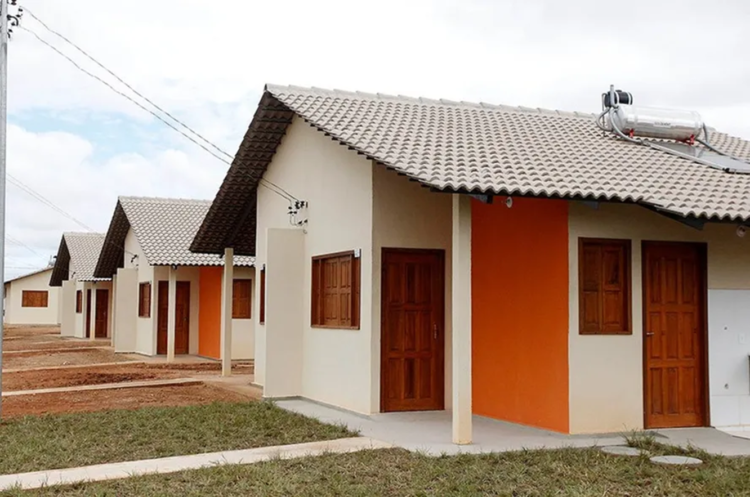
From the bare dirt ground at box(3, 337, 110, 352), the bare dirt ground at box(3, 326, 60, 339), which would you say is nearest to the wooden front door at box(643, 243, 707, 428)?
the bare dirt ground at box(3, 337, 110, 352)

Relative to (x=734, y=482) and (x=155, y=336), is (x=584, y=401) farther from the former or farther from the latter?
(x=155, y=336)

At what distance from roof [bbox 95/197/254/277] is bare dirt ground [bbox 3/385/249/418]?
27.4 feet

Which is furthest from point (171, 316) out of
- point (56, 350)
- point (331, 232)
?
point (331, 232)

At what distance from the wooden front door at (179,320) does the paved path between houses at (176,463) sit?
17481 millimetres

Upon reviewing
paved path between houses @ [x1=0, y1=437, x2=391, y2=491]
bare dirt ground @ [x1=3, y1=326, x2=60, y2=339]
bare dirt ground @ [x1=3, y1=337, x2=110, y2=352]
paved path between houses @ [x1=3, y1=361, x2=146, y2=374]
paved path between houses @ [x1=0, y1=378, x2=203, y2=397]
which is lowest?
bare dirt ground @ [x1=3, y1=326, x2=60, y2=339]

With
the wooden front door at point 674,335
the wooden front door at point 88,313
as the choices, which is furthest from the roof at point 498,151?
the wooden front door at point 88,313

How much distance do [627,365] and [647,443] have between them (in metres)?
1.34

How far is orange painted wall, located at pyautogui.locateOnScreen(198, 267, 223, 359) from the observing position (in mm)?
25641

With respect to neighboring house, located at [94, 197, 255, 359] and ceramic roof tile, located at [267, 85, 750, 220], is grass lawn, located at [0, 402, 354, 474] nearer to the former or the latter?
ceramic roof tile, located at [267, 85, 750, 220]

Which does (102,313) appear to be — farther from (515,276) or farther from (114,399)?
(515,276)

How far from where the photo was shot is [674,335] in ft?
35.9

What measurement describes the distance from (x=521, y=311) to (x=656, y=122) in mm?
4415

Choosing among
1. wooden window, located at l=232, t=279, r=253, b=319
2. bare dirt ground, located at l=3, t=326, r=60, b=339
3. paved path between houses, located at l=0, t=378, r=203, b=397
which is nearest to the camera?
paved path between houses, located at l=0, t=378, r=203, b=397

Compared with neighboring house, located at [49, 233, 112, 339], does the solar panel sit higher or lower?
higher
